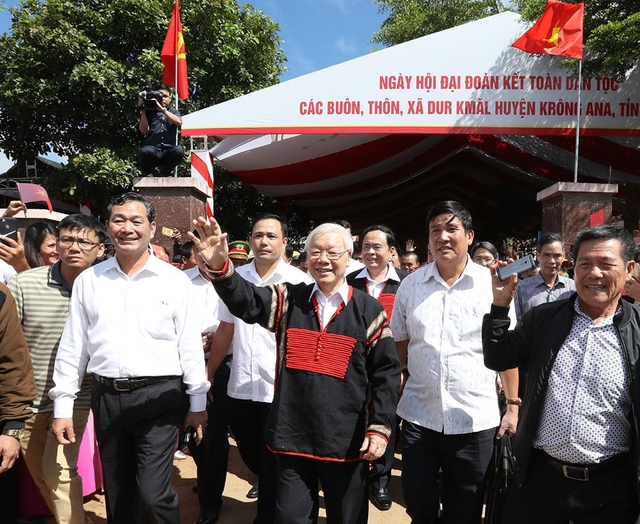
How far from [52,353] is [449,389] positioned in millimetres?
2029

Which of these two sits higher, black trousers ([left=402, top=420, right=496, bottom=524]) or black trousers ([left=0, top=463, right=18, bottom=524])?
black trousers ([left=402, top=420, right=496, bottom=524])

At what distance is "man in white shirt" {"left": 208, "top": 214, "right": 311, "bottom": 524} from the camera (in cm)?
Result: 272

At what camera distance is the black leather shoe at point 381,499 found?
320cm

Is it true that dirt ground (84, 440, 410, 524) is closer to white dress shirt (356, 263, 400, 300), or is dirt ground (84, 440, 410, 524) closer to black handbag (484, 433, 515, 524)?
black handbag (484, 433, 515, 524)

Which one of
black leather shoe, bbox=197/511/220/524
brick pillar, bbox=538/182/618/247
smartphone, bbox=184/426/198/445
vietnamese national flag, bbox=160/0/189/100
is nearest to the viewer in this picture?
smartphone, bbox=184/426/198/445

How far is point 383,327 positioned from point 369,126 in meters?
5.43

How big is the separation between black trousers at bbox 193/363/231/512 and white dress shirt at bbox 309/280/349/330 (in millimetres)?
1223

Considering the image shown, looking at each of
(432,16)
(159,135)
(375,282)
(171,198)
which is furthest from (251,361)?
(432,16)

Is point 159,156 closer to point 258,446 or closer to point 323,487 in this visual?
point 258,446

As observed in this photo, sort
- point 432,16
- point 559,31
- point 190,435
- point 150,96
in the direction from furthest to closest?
point 432,16, point 559,31, point 150,96, point 190,435

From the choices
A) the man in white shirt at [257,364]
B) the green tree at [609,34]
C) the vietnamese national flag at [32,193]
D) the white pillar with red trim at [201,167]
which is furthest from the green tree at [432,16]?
the man in white shirt at [257,364]

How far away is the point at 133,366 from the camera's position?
2.23 metres

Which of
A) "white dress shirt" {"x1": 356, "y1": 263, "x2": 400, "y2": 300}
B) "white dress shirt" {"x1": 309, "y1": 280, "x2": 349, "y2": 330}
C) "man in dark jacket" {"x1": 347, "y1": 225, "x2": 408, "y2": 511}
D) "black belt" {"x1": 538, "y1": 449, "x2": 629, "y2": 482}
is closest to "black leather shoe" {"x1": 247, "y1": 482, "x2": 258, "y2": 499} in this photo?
"man in dark jacket" {"x1": 347, "y1": 225, "x2": 408, "y2": 511}

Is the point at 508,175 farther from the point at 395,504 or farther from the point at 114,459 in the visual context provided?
the point at 114,459
